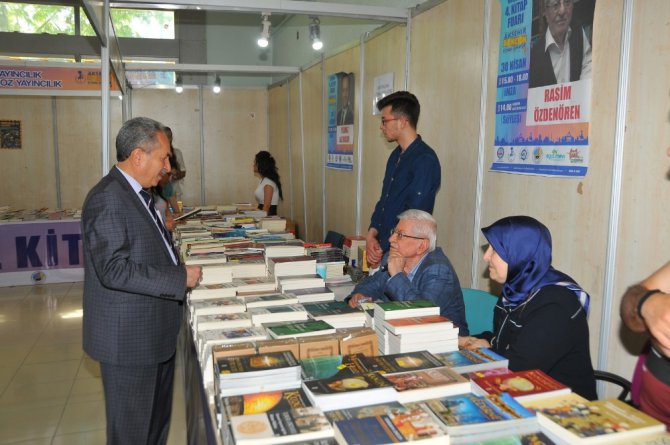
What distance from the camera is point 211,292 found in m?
2.58

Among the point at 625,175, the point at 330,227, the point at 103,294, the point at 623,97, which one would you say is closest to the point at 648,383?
the point at 625,175

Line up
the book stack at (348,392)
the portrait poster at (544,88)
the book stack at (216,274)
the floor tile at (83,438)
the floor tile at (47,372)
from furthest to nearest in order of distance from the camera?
the floor tile at (47,372)
the floor tile at (83,438)
the book stack at (216,274)
the portrait poster at (544,88)
the book stack at (348,392)

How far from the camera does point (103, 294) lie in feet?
7.32

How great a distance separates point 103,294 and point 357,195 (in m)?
3.50

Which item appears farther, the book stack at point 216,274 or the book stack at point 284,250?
the book stack at point 284,250

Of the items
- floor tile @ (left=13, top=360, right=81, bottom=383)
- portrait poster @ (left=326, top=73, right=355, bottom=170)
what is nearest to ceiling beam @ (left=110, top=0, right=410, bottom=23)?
portrait poster @ (left=326, top=73, right=355, bottom=170)

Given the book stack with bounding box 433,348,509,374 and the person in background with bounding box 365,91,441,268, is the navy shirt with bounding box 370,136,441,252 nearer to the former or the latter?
the person in background with bounding box 365,91,441,268

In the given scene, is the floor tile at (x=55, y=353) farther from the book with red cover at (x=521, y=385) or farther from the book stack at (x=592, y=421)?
the book stack at (x=592, y=421)

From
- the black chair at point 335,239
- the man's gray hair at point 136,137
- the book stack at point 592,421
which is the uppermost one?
the man's gray hair at point 136,137

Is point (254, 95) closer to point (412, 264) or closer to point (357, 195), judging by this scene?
point (357, 195)

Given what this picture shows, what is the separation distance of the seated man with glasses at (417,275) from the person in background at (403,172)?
0.53 meters

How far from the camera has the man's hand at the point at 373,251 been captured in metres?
3.53

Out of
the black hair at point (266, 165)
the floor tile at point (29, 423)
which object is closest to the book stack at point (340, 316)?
the floor tile at point (29, 423)

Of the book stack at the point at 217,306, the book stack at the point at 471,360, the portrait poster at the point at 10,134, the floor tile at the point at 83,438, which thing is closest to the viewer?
the book stack at the point at 471,360
